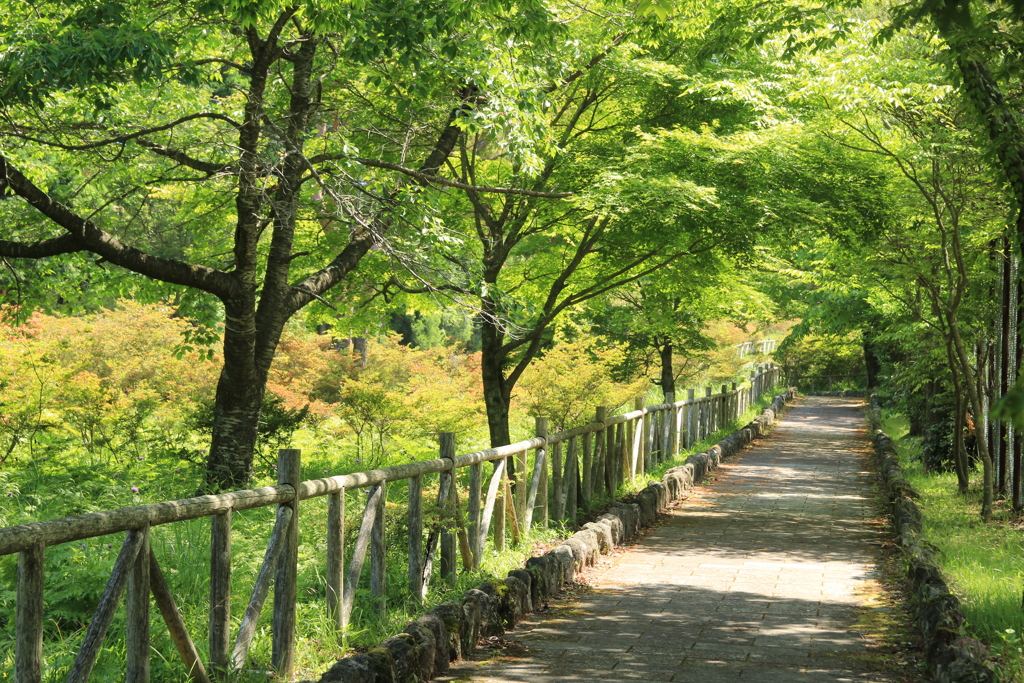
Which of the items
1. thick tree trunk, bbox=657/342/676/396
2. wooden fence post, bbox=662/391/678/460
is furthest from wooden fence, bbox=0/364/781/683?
thick tree trunk, bbox=657/342/676/396

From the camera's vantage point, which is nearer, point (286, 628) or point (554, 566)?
point (286, 628)

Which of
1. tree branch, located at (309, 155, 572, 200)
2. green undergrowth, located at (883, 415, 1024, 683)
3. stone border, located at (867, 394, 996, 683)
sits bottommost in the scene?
green undergrowth, located at (883, 415, 1024, 683)

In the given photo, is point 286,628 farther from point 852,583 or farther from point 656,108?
point 656,108

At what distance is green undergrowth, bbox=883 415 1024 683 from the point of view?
19.6ft

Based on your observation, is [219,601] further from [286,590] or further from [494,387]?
[494,387]

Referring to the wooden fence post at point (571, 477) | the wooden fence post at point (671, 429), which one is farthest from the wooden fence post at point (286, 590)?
the wooden fence post at point (671, 429)

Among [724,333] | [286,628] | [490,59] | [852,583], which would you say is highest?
[490,59]

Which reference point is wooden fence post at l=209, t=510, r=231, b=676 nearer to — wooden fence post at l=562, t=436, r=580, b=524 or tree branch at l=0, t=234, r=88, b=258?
tree branch at l=0, t=234, r=88, b=258

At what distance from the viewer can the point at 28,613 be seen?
347 centimetres

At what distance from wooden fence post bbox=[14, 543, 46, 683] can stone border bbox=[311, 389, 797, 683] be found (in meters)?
1.32

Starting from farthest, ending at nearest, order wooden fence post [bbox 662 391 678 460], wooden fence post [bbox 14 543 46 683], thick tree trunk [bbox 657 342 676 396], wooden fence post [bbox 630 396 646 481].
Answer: thick tree trunk [bbox 657 342 676 396]
wooden fence post [bbox 662 391 678 460]
wooden fence post [bbox 630 396 646 481]
wooden fence post [bbox 14 543 46 683]

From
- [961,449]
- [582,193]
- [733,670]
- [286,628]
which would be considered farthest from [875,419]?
[286,628]

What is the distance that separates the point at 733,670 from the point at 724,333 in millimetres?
22200

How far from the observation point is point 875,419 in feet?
83.6
